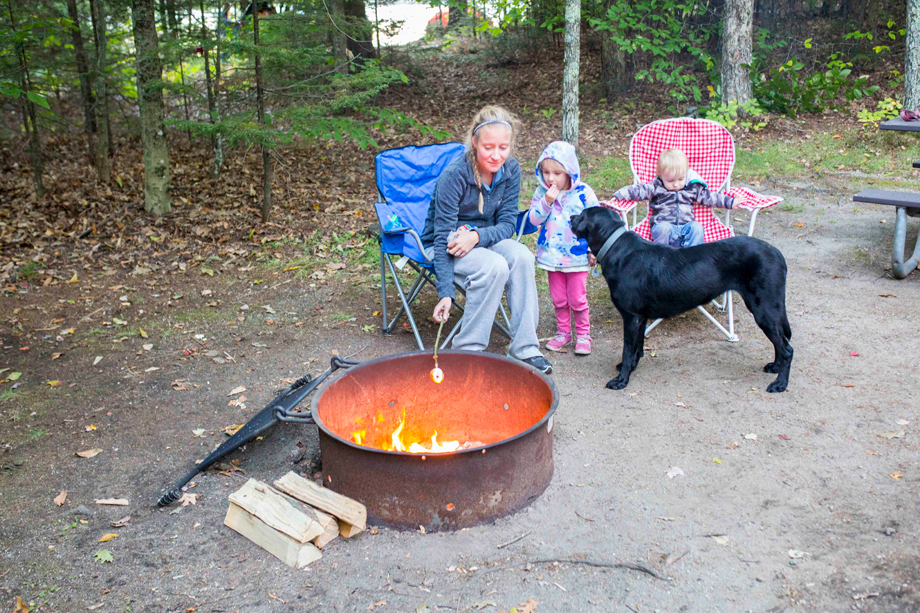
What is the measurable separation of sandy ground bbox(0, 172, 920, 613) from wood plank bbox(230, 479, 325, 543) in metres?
0.12

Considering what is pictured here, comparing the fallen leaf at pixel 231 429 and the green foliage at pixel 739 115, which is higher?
the green foliage at pixel 739 115

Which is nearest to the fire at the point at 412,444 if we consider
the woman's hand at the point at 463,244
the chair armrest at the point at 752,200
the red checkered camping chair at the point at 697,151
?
the woman's hand at the point at 463,244

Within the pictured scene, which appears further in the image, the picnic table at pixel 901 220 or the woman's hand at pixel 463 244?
the picnic table at pixel 901 220

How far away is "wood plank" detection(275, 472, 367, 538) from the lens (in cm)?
252

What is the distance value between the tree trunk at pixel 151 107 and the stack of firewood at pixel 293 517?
463 cm

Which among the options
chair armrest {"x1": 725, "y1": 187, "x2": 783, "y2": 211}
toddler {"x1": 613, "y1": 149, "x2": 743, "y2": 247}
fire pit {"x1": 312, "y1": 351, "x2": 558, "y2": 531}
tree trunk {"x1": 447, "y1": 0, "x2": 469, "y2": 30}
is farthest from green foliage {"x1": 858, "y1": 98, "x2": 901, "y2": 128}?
tree trunk {"x1": 447, "y1": 0, "x2": 469, "y2": 30}

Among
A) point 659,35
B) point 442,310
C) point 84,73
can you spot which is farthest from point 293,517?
point 659,35

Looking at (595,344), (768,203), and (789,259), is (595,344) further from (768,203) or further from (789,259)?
(789,259)

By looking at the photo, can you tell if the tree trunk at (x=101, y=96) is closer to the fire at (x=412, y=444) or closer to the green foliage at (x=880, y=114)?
the fire at (x=412, y=444)

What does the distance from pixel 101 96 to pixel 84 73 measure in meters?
0.51

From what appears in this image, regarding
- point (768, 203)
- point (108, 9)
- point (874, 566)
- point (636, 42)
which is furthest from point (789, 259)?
point (108, 9)

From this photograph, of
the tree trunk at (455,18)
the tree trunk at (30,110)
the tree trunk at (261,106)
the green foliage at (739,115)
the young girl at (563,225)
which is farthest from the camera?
the tree trunk at (455,18)

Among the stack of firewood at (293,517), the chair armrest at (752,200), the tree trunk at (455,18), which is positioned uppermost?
the tree trunk at (455,18)

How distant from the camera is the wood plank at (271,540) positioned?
2428 millimetres
